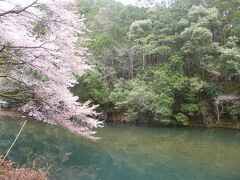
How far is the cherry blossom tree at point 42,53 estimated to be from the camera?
223 inches

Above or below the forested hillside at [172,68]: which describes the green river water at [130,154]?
below

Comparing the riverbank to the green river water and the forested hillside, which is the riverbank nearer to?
the green river water

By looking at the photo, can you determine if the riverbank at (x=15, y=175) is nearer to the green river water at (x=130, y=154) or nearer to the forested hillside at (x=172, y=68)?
the green river water at (x=130, y=154)

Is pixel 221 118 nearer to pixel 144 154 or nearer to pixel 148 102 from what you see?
pixel 148 102

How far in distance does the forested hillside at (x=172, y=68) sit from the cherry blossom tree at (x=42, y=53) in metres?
16.9

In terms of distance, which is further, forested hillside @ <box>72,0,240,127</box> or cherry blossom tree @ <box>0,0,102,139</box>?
forested hillside @ <box>72,0,240,127</box>

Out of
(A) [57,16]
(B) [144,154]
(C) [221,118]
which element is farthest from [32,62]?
(C) [221,118]

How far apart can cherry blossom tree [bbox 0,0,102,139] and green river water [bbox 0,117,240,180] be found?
5.06 feet

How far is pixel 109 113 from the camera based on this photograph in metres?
29.2

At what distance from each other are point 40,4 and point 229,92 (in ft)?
76.6

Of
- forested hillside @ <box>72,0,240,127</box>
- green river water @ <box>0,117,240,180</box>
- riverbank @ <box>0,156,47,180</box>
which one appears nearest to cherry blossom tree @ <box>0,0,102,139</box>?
riverbank @ <box>0,156,47,180</box>

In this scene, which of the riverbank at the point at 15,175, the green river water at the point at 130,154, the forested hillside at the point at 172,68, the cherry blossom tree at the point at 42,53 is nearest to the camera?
the cherry blossom tree at the point at 42,53

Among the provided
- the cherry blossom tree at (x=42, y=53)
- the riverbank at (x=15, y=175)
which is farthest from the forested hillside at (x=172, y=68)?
the riverbank at (x=15, y=175)

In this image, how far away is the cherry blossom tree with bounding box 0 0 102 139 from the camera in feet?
18.6
